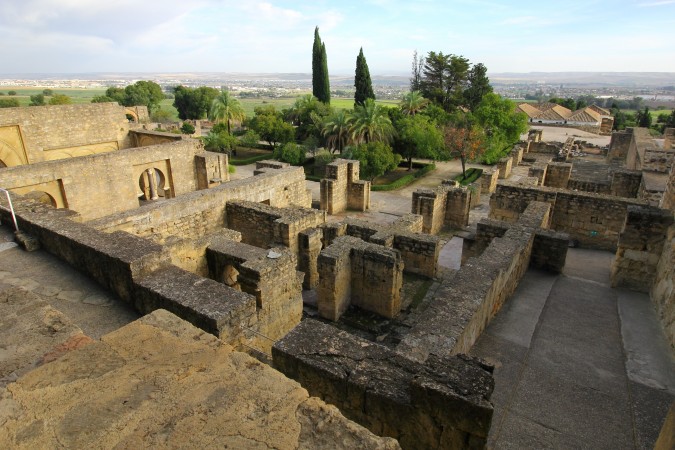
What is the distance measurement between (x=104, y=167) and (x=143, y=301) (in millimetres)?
11496

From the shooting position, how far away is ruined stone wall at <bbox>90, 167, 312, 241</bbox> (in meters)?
9.21

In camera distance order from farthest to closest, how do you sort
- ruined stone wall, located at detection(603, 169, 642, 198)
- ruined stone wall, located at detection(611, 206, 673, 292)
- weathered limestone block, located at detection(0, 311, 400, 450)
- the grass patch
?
the grass patch
ruined stone wall, located at detection(603, 169, 642, 198)
ruined stone wall, located at detection(611, 206, 673, 292)
weathered limestone block, located at detection(0, 311, 400, 450)

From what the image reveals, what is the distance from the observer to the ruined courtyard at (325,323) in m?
2.33

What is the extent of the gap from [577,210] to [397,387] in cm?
1048

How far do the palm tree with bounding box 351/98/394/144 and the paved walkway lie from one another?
19.5m

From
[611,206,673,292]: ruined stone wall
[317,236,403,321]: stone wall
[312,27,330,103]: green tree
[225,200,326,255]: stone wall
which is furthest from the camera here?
[312,27,330,103]: green tree

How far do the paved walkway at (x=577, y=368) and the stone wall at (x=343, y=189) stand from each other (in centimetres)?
1166

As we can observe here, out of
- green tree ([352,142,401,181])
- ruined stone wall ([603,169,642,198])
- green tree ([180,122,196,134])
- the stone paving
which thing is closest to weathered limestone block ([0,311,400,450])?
the stone paving

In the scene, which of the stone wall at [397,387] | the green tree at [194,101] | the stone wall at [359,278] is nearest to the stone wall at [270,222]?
the stone wall at [359,278]

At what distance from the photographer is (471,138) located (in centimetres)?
2577

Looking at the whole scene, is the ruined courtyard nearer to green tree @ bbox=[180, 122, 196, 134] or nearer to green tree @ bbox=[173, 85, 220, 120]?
green tree @ bbox=[180, 122, 196, 134]

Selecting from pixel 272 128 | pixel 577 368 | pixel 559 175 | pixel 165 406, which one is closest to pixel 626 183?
pixel 559 175

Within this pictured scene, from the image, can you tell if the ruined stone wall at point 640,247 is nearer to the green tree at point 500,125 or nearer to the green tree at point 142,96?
the green tree at point 500,125

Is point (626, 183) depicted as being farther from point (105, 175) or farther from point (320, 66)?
point (320, 66)
